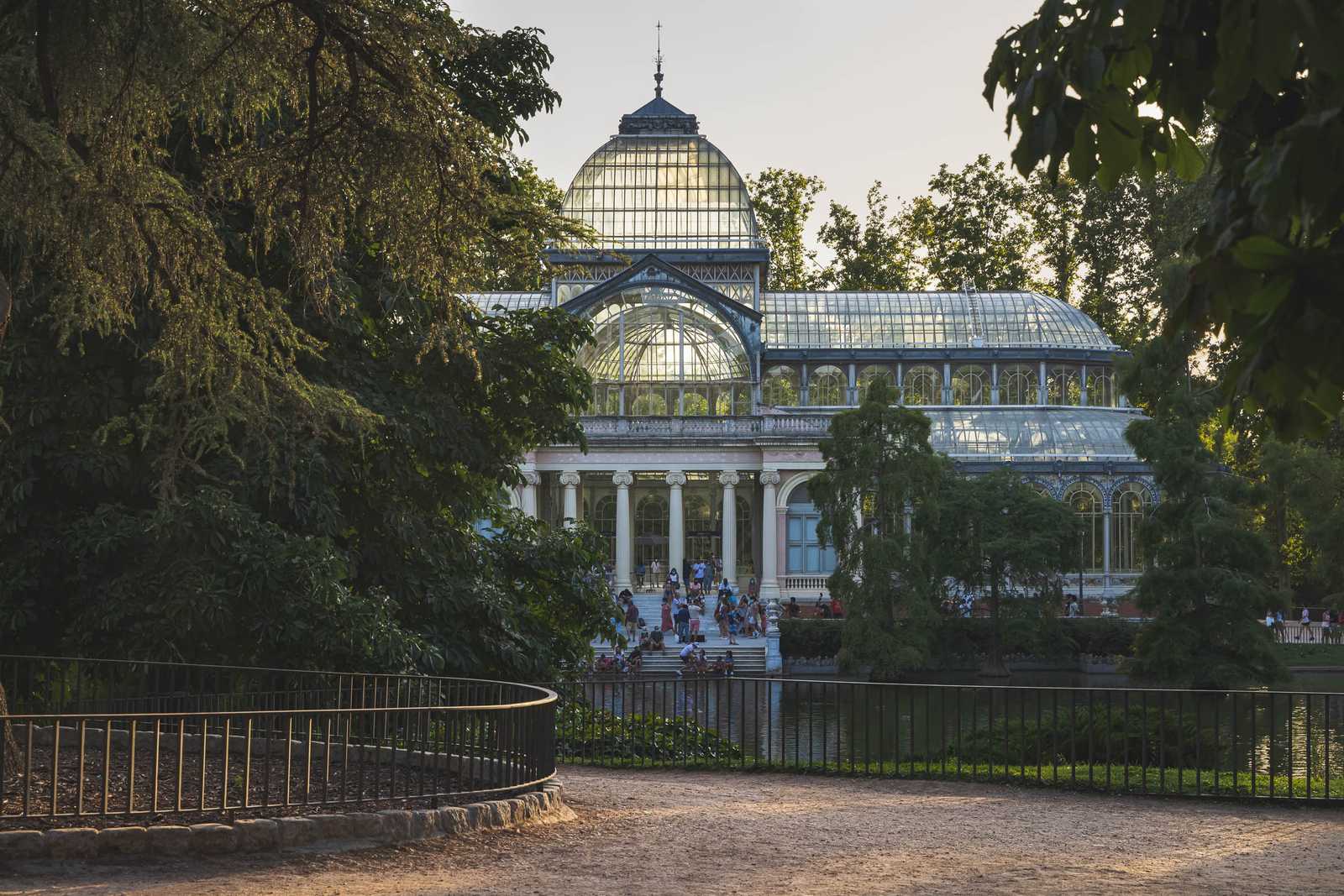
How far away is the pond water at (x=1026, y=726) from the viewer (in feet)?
42.1

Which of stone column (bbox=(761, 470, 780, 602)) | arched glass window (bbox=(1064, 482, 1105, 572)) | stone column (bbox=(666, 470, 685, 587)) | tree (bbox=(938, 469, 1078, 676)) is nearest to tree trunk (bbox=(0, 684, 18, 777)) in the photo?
tree (bbox=(938, 469, 1078, 676))

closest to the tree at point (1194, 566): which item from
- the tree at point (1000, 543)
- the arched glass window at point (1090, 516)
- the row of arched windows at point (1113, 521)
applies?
the tree at point (1000, 543)

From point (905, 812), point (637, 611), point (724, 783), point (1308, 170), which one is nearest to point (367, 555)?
point (724, 783)

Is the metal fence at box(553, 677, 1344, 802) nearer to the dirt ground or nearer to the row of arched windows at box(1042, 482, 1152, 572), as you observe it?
the dirt ground

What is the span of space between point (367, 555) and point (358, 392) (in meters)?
1.70

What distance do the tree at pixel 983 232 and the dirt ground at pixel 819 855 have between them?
5087 centimetres

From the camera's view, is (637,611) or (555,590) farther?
(637,611)

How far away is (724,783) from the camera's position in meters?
13.3

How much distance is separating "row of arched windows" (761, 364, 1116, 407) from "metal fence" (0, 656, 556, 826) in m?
38.0

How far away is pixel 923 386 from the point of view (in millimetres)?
51375

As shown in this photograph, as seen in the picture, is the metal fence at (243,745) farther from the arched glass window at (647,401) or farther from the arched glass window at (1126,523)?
the arched glass window at (1126,523)

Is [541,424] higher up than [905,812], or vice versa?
[541,424]

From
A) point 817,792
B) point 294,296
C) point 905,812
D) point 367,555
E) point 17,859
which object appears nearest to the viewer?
point 17,859

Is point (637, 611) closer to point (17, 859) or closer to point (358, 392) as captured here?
point (358, 392)
